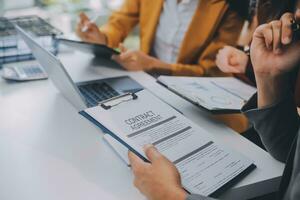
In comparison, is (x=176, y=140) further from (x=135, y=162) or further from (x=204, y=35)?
(x=204, y=35)

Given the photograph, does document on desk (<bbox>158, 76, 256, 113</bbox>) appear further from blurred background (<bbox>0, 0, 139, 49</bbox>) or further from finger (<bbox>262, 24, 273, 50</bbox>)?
blurred background (<bbox>0, 0, 139, 49</bbox>)

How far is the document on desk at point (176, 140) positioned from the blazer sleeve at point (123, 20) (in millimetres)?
811

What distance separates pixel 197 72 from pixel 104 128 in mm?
758

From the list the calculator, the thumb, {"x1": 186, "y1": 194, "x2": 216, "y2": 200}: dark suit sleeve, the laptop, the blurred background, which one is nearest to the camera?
{"x1": 186, "y1": 194, "x2": 216, "y2": 200}: dark suit sleeve

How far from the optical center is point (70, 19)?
222 cm

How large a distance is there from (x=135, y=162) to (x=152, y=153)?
0.04 metres

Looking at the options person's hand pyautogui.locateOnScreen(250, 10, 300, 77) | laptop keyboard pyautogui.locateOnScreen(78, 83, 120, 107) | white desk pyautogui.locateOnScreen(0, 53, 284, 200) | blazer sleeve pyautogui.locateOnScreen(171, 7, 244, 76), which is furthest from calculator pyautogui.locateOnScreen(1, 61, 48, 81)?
person's hand pyautogui.locateOnScreen(250, 10, 300, 77)

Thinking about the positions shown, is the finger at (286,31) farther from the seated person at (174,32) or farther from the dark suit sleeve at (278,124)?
the seated person at (174,32)

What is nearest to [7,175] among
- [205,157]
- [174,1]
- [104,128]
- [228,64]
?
[104,128]

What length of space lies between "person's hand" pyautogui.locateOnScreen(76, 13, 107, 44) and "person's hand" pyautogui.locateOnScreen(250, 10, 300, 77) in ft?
2.29

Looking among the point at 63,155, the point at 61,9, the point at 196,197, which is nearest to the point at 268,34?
the point at 196,197

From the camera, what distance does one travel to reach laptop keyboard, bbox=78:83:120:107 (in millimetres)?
1025

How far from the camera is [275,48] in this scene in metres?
0.84

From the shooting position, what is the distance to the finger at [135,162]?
719 millimetres
